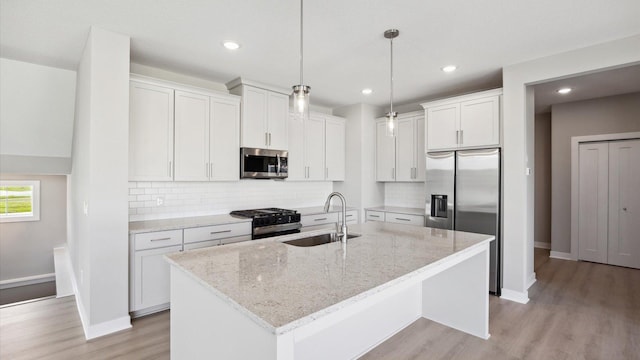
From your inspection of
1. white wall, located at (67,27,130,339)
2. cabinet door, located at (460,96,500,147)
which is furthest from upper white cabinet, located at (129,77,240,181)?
cabinet door, located at (460,96,500,147)

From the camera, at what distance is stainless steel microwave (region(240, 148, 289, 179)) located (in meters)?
3.97

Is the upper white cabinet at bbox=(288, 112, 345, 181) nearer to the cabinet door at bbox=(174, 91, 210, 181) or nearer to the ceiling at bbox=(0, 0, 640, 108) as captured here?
the ceiling at bbox=(0, 0, 640, 108)

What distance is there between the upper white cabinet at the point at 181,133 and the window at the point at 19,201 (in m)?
4.65

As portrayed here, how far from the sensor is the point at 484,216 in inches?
146

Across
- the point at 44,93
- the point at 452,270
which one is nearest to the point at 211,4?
the point at 44,93

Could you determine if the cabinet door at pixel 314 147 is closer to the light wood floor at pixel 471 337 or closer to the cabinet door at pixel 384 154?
the cabinet door at pixel 384 154

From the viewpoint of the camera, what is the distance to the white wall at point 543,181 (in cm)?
586

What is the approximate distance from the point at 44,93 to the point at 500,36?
4.86 meters

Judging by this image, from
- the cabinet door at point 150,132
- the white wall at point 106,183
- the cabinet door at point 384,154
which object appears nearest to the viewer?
the white wall at point 106,183

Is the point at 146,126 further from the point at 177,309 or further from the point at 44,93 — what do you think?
the point at 177,309

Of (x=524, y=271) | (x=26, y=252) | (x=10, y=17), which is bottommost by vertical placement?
(x=26, y=252)

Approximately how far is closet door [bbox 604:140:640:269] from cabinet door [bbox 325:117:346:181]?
420cm

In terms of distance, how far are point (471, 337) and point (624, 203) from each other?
4068mm

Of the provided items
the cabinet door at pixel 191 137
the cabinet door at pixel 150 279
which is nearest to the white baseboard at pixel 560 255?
the cabinet door at pixel 191 137
